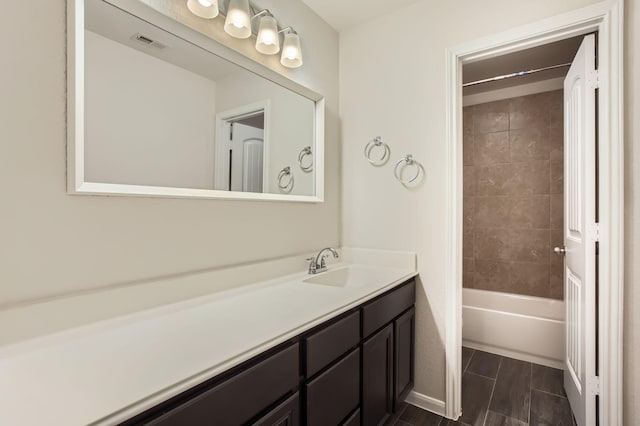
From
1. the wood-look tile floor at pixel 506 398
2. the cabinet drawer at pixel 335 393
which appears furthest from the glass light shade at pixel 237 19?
the wood-look tile floor at pixel 506 398

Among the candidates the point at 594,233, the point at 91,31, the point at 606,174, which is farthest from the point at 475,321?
the point at 91,31

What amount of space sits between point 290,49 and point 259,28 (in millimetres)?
218

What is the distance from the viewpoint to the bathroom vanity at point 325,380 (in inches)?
31.6

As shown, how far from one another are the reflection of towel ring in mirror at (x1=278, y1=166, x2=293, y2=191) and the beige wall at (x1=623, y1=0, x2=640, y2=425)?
1600mm

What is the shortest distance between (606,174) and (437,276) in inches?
36.9

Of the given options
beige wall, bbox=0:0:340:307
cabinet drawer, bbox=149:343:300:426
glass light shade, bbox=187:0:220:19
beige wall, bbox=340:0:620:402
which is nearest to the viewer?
cabinet drawer, bbox=149:343:300:426

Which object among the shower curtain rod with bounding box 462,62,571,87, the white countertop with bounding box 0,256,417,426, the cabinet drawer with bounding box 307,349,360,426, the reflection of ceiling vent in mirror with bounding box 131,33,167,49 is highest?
the shower curtain rod with bounding box 462,62,571,87

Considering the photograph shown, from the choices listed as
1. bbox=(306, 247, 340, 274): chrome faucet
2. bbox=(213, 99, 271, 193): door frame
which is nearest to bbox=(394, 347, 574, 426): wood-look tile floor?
bbox=(306, 247, 340, 274): chrome faucet

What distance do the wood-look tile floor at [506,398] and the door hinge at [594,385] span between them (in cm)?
40

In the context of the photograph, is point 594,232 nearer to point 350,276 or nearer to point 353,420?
point 350,276

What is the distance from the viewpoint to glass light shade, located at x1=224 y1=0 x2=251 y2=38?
146cm

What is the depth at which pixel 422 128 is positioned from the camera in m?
1.98

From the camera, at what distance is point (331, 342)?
1221 millimetres

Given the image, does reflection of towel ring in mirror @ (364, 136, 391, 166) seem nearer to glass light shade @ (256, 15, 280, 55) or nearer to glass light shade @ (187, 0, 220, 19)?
glass light shade @ (256, 15, 280, 55)
